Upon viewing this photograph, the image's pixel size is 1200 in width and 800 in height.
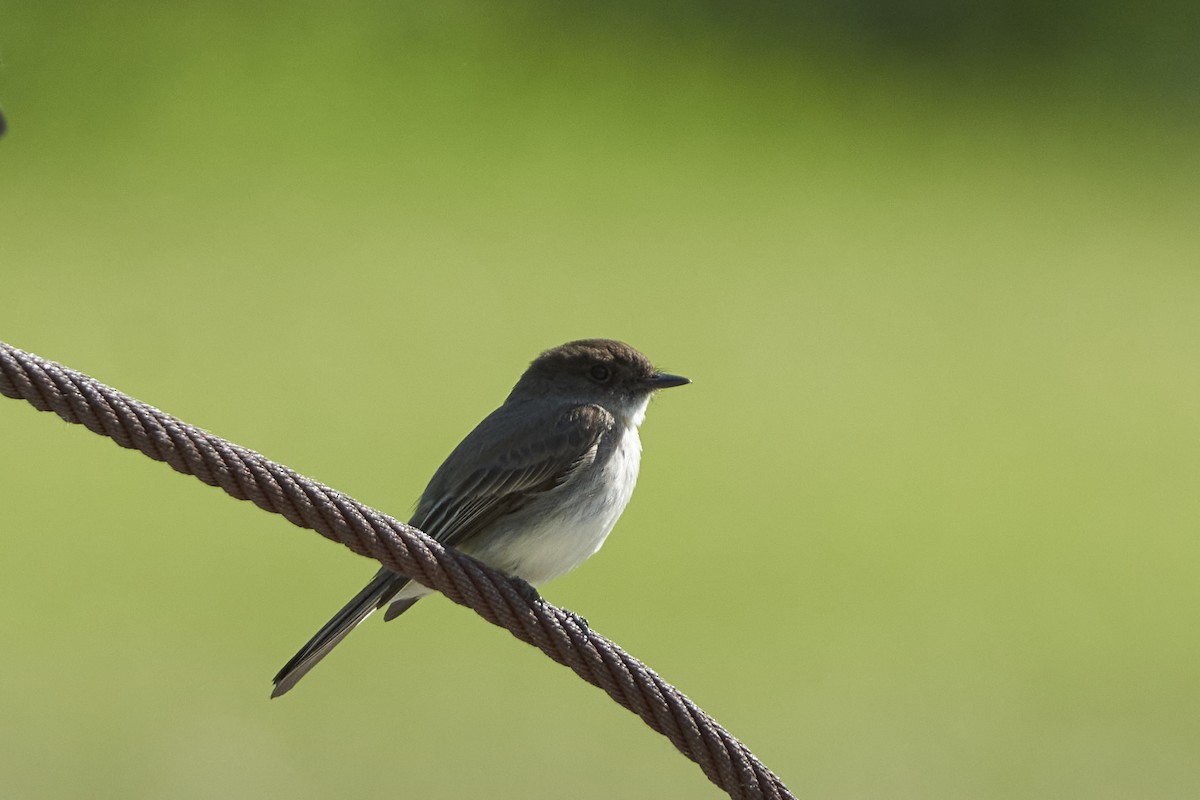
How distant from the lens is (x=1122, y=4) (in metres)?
17.3

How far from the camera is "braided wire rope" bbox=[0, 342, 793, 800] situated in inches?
80.1

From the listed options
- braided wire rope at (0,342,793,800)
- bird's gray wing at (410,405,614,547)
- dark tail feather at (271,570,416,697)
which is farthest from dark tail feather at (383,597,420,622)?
braided wire rope at (0,342,793,800)

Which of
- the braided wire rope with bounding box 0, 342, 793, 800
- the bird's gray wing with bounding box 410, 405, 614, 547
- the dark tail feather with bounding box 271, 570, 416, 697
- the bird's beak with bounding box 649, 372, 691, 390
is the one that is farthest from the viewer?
the bird's beak with bounding box 649, 372, 691, 390

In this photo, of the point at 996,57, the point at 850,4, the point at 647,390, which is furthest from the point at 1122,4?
the point at 647,390

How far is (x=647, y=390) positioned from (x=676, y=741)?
6.31 feet

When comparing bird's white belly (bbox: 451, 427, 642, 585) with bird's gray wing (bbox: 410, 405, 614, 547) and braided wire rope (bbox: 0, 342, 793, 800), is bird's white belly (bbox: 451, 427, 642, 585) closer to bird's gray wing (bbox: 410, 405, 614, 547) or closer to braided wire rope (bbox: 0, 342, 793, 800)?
bird's gray wing (bbox: 410, 405, 614, 547)

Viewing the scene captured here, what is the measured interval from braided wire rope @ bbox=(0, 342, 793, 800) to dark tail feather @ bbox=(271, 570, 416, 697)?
0.66 m

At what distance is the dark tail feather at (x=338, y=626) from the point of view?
305cm

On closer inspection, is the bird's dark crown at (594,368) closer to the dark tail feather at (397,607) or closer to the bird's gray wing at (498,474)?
the bird's gray wing at (498,474)

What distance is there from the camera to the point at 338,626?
3.12 meters

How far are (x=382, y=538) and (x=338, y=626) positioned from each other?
93 centimetres

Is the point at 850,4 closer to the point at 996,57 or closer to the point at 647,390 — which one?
the point at 996,57

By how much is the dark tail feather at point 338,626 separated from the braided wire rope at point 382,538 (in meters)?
0.66

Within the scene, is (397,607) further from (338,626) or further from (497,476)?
(338,626)
